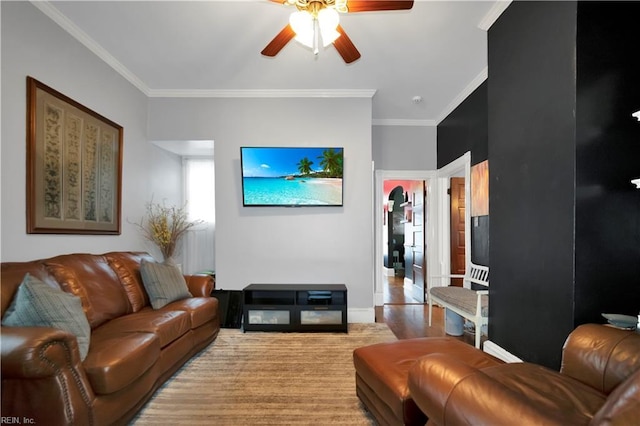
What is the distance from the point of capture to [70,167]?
2572 mm

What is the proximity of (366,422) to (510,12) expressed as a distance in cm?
302

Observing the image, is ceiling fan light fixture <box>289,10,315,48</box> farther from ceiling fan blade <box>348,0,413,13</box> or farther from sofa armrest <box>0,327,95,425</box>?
sofa armrest <box>0,327,95,425</box>

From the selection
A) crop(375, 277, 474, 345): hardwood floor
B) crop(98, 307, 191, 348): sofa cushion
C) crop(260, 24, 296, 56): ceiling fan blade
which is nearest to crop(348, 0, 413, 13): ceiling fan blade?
crop(260, 24, 296, 56): ceiling fan blade

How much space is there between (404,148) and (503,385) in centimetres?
415

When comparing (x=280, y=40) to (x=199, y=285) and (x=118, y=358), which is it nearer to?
(x=118, y=358)

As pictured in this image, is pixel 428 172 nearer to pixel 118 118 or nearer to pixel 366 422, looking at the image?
pixel 366 422

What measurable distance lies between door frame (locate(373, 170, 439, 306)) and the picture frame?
11.0 ft

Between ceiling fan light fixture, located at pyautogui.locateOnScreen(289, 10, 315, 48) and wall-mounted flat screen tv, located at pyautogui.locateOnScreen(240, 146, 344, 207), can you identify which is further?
wall-mounted flat screen tv, located at pyautogui.locateOnScreen(240, 146, 344, 207)

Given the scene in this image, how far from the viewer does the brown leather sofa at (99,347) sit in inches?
53.8

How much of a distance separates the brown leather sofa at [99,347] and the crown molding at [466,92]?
12.0ft

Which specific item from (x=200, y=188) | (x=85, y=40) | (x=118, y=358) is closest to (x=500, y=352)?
(x=118, y=358)

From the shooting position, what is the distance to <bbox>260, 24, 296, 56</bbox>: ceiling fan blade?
2.10 metres

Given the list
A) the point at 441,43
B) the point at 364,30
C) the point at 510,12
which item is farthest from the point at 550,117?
the point at 364,30

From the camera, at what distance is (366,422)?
1806 mm
